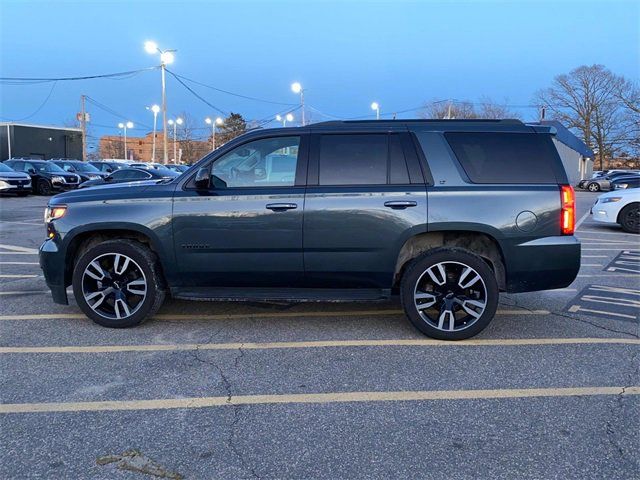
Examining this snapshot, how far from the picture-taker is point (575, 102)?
67.0 m

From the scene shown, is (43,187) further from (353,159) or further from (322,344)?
(322,344)

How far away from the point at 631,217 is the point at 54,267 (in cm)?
1243

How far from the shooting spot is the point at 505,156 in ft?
15.6

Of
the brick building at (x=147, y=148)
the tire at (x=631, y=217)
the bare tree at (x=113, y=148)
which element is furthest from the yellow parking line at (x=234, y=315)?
the bare tree at (x=113, y=148)

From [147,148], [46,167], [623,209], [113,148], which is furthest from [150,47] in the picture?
[147,148]

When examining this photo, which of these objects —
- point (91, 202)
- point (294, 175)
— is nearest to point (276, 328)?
point (294, 175)

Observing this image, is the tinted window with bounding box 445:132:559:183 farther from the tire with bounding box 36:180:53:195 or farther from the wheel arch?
the tire with bounding box 36:180:53:195

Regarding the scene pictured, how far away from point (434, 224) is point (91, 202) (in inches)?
124

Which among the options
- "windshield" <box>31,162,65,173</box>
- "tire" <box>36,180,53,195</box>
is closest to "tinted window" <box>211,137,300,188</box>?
"tire" <box>36,180,53,195</box>

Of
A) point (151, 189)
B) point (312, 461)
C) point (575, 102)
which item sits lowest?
point (312, 461)

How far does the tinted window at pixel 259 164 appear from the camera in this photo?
4824 mm

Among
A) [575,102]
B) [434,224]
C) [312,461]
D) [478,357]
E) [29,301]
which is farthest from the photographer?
[575,102]

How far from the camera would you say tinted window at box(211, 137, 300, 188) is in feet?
15.8

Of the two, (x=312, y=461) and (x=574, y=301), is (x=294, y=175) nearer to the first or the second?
(x=312, y=461)
